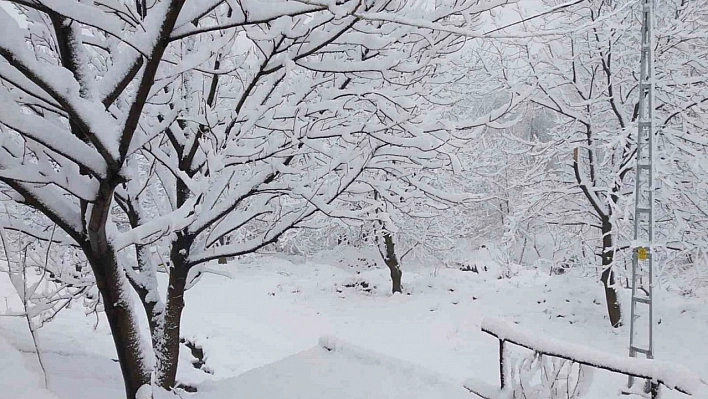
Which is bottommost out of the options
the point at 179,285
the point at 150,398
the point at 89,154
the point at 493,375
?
the point at 493,375

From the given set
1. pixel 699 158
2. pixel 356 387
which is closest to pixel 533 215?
pixel 699 158

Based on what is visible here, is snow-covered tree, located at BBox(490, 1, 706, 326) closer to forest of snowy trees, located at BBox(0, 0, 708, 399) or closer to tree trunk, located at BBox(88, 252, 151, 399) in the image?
forest of snowy trees, located at BBox(0, 0, 708, 399)

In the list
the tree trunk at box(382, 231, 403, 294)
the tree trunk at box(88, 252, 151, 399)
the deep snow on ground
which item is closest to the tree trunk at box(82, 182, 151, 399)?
the tree trunk at box(88, 252, 151, 399)

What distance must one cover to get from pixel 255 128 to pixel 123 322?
2.36 meters

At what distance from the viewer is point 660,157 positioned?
28.5ft

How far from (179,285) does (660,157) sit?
8.04m

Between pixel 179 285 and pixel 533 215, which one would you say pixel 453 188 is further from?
pixel 179 285

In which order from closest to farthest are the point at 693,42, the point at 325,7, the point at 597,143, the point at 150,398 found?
the point at 325,7
the point at 150,398
the point at 693,42
the point at 597,143

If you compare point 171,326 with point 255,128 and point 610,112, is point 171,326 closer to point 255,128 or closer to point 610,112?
point 255,128

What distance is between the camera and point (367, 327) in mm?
11867

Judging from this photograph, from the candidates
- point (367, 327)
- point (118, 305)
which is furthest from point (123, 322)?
point (367, 327)

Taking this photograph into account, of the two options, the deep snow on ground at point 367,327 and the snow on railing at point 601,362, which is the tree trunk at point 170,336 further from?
the snow on railing at point 601,362

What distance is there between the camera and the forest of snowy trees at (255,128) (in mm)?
2207

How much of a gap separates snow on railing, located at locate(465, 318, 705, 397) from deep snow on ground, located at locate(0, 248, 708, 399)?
1271mm
